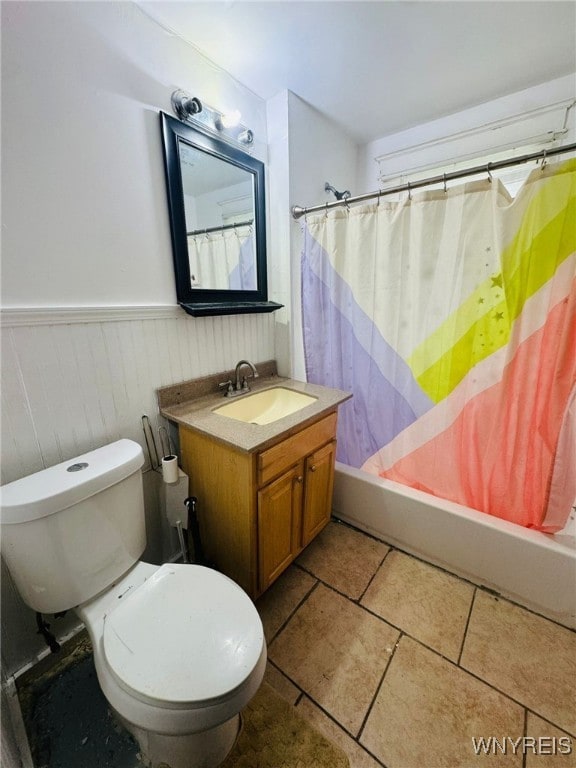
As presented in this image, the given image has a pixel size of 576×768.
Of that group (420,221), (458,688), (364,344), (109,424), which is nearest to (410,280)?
(420,221)

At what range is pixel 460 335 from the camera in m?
1.29

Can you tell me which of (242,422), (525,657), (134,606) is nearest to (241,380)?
(242,422)

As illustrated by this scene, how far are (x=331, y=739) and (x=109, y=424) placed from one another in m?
1.28

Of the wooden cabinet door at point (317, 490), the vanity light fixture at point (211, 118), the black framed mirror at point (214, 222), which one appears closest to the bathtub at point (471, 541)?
the wooden cabinet door at point (317, 490)

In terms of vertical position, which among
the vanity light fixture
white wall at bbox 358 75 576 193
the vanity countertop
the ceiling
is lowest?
the vanity countertop

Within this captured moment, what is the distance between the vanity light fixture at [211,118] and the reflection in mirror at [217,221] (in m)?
0.10

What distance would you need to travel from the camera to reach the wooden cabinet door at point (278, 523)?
1.17 metres

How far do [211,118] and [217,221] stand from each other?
40 cm

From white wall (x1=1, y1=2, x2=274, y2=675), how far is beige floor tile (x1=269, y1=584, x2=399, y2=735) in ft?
2.84

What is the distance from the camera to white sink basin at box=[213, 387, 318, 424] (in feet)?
4.83

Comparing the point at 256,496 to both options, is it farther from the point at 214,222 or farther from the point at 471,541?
the point at 214,222

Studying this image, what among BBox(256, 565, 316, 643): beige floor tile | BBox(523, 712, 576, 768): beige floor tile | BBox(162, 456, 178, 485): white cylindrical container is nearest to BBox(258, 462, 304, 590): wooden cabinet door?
BBox(256, 565, 316, 643): beige floor tile

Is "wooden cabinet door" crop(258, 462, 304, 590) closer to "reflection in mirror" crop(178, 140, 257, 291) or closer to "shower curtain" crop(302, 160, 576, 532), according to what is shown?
"shower curtain" crop(302, 160, 576, 532)

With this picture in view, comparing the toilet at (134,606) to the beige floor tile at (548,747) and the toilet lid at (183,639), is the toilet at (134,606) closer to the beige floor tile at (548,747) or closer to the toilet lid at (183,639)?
the toilet lid at (183,639)
